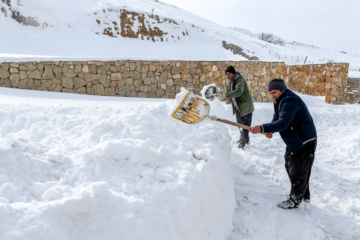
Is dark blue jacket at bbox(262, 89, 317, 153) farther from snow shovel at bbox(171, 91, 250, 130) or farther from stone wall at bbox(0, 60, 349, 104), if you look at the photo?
stone wall at bbox(0, 60, 349, 104)

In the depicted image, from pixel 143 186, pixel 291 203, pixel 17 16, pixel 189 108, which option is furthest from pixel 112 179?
pixel 17 16

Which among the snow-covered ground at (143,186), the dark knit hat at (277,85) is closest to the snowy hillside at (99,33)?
the snow-covered ground at (143,186)

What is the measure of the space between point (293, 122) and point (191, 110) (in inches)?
43.3

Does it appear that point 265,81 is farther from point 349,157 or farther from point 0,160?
point 0,160

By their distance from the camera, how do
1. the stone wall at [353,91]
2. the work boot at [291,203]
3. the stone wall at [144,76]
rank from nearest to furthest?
the work boot at [291,203] → the stone wall at [144,76] → the stone wall at [353,91]

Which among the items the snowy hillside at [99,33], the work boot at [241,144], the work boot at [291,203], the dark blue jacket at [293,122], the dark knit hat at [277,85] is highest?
the snowy hillside at [99,33]

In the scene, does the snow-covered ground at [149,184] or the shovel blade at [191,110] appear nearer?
the snow-covered ground at [149,184]

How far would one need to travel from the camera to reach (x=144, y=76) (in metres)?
8.44

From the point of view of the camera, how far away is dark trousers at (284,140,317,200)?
306cm

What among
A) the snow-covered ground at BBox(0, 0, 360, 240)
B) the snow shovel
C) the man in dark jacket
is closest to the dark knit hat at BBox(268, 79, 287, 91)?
the man in dark jacket

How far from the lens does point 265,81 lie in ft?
31.3

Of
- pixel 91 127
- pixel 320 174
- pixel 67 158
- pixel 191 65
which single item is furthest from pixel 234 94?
pixel 191 65

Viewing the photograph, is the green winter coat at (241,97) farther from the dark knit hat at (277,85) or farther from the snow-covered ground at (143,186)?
the dark knit hat at (277,85)

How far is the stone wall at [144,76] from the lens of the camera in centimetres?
711
